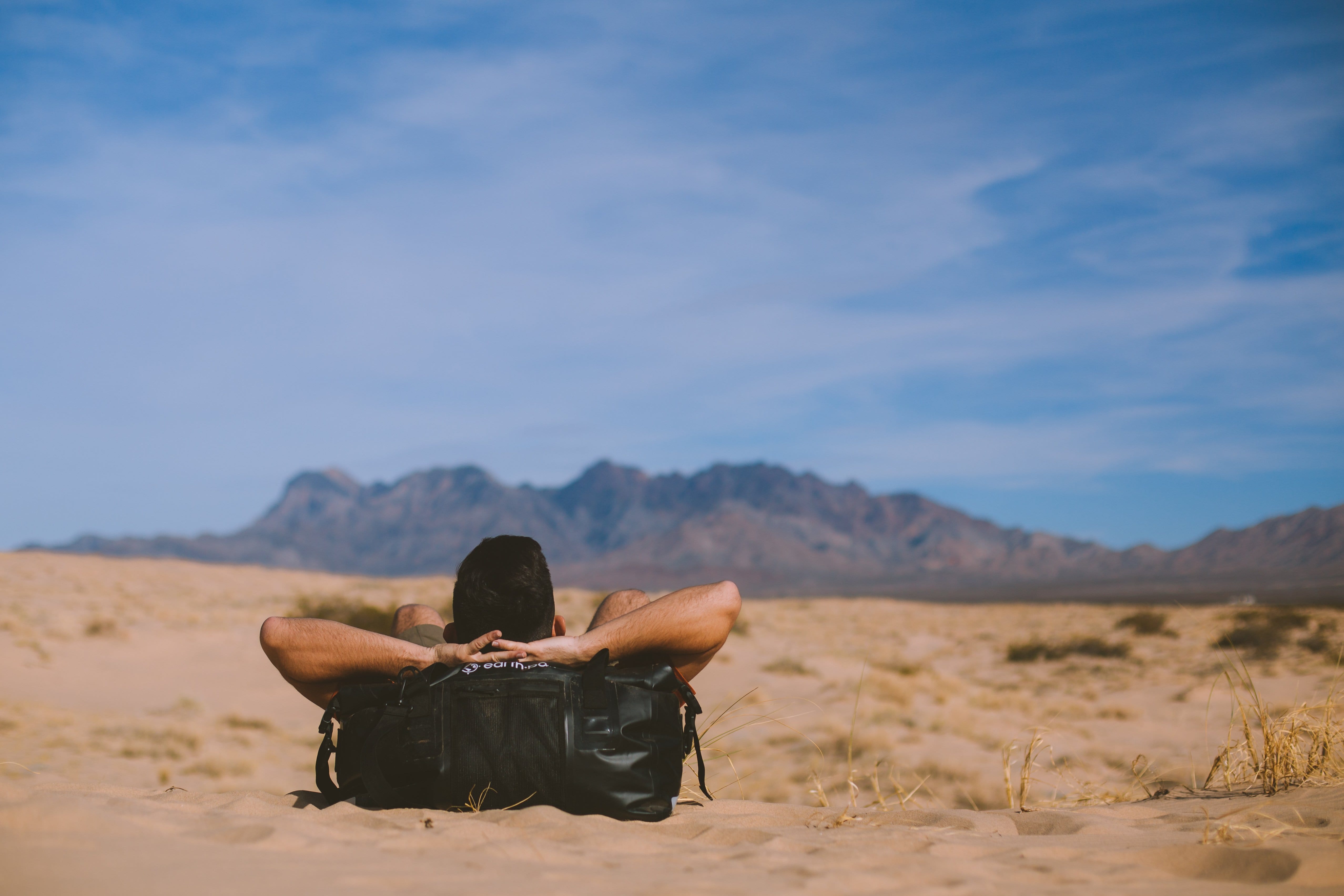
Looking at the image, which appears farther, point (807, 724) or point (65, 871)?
point (807, 724)

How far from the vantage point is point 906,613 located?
44375 millimetres

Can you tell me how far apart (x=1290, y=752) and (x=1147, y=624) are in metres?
23.3

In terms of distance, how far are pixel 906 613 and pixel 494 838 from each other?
43862 mm

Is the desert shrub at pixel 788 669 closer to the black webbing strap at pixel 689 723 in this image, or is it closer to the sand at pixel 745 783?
the sand at pixel 745 783

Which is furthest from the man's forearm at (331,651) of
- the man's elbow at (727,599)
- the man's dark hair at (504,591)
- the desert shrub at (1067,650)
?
the desert shrub at (1067,650)

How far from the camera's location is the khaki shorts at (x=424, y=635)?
12.0 ft

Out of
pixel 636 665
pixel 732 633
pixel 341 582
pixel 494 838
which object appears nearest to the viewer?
pixel 494 838

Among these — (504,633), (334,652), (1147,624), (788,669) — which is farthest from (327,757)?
(1147,624)

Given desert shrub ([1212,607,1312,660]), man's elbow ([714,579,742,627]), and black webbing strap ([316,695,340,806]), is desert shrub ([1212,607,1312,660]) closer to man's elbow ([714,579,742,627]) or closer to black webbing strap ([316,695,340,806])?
man's elbow ([714,579,742,627])

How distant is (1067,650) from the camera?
20.0 meters

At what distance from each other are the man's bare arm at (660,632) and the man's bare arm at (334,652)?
1.04ft

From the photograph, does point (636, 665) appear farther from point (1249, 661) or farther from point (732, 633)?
point (732, 633)

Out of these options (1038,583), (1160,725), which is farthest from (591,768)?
(1038,583)

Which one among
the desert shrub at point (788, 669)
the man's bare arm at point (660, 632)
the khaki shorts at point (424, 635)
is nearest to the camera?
the man's bare arm at point (660, 632)
